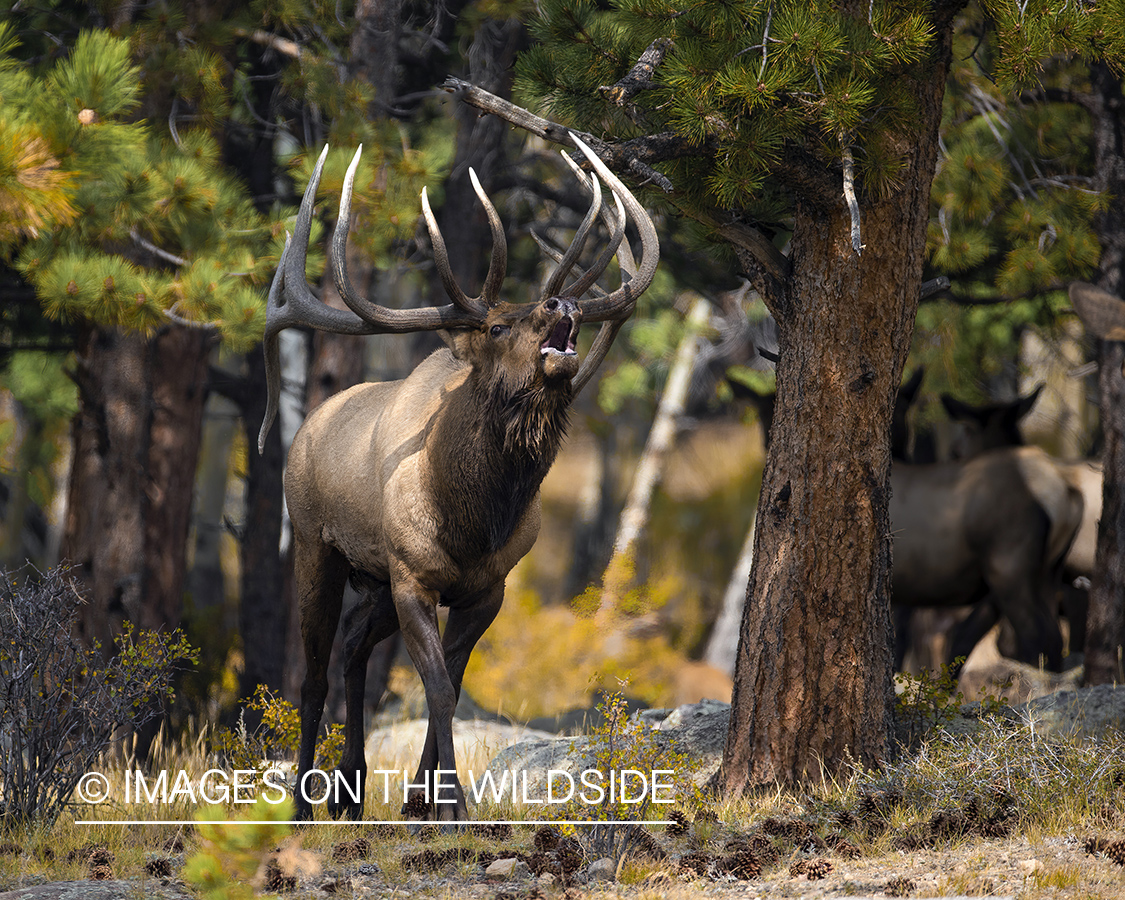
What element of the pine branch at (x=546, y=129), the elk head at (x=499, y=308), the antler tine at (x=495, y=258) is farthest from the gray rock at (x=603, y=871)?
the pine branch at (x=546, y=129)

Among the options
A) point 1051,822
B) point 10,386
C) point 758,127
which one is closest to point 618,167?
point 758,127

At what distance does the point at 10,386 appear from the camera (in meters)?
13.4

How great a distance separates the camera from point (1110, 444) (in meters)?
8.80

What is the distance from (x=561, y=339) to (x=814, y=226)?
4.96ft

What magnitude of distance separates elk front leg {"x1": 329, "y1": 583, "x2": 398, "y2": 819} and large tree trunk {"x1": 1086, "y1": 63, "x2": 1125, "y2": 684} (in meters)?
5.08

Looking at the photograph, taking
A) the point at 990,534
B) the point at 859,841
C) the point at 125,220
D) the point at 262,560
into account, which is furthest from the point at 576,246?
the point at 262,560

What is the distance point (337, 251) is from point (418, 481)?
1.06m

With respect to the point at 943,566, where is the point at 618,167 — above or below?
above

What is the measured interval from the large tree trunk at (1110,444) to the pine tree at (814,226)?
344 cm

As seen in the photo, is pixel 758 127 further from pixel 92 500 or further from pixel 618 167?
pixel 92 500

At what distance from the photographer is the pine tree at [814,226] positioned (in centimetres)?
543

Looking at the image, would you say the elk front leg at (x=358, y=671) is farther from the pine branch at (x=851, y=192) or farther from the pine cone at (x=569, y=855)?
the pine branch at (x=851, y=192)

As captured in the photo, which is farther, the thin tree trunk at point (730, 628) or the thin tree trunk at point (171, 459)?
the thin tree trunk at point (730, 628)

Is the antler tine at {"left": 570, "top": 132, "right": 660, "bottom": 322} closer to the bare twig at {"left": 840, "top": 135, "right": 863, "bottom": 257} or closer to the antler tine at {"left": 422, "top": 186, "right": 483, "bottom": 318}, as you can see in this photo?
the antler tine at {"left": 422, "top": 186, "right": 483, "bottom": 318}
